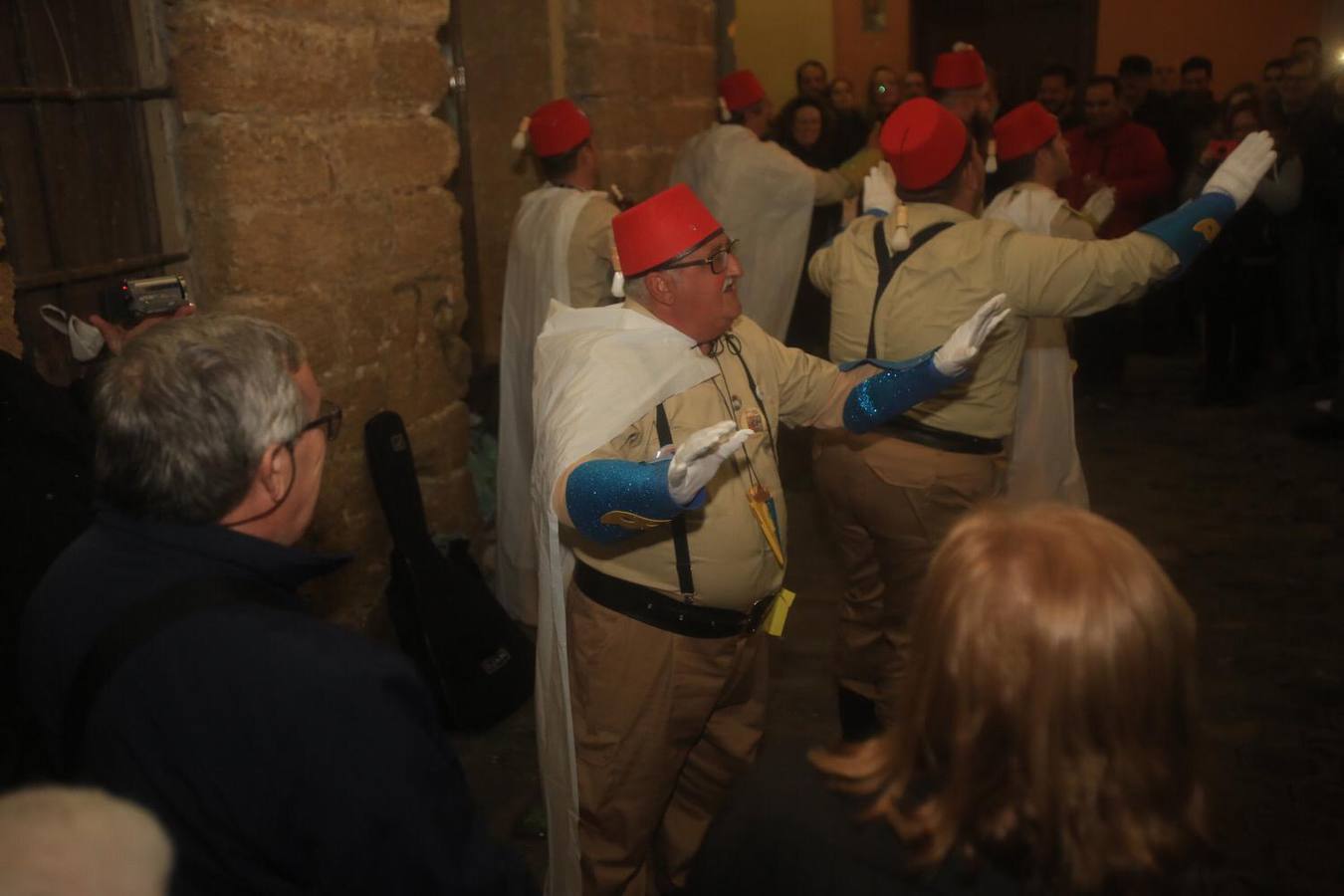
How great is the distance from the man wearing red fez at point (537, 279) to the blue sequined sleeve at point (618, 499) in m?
2.20

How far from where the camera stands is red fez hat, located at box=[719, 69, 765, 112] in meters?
6.14

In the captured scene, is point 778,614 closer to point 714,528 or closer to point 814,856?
point 714,528

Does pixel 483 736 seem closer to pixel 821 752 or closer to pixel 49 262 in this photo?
pixel 49 262

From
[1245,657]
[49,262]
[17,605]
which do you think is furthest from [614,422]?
[1245,657]

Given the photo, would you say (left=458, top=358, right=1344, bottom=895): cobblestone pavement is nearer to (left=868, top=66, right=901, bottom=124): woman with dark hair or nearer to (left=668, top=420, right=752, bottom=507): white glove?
(left=668, top=420, right=752, bottom=507): white glove

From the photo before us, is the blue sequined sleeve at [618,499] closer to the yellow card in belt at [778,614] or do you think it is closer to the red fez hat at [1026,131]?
the yellow card in belt at [778,614]

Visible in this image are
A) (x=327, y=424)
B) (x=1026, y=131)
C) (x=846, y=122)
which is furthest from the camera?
(x=846, y=122)

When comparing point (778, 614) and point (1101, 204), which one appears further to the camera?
point (1101, 204)

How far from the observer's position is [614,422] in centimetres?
238

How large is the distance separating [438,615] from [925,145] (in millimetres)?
2162

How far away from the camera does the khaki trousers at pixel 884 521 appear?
10.6ft

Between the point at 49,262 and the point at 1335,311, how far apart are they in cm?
731

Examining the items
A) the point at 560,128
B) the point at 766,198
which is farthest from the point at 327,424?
the point at 766,198

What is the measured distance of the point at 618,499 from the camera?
2.15 meters
